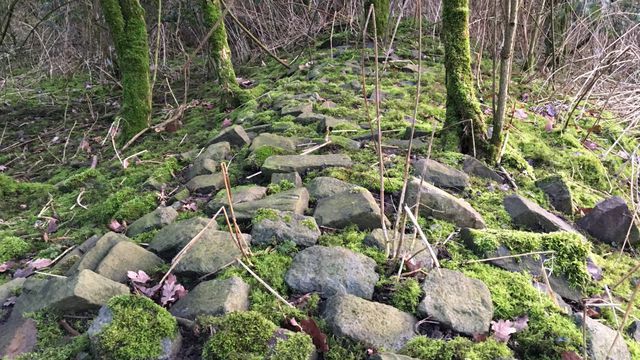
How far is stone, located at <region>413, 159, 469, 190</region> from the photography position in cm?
280

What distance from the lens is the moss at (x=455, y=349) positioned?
1650 millimetres

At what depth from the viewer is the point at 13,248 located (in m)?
2.81

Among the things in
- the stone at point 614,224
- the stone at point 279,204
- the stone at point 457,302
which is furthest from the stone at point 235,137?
the stone at point 614,224

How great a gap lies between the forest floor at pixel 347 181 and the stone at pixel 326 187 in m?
0.10

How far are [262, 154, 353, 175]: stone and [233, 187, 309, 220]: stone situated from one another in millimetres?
376

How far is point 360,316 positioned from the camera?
176 cm

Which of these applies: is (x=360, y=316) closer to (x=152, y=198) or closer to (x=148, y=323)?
(x=148, y=323)

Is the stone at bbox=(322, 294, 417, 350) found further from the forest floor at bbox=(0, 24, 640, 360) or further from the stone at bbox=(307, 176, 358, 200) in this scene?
the stone at bbox=(307, 176, 358, 200)

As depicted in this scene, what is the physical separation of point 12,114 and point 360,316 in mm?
6377

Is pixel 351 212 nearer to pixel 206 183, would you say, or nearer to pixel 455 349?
pixel 455 349

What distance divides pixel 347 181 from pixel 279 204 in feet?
1.50

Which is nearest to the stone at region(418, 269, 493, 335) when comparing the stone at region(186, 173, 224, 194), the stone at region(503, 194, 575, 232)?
the stone at region(503, 194, 575, 232)

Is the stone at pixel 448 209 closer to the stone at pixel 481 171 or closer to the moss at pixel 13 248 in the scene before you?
the stone at pixel 481 171

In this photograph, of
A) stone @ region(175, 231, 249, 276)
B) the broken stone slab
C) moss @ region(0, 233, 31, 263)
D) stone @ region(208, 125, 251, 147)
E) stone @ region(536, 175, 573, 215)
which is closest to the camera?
stone @ region(175, 231, 249, 276)
